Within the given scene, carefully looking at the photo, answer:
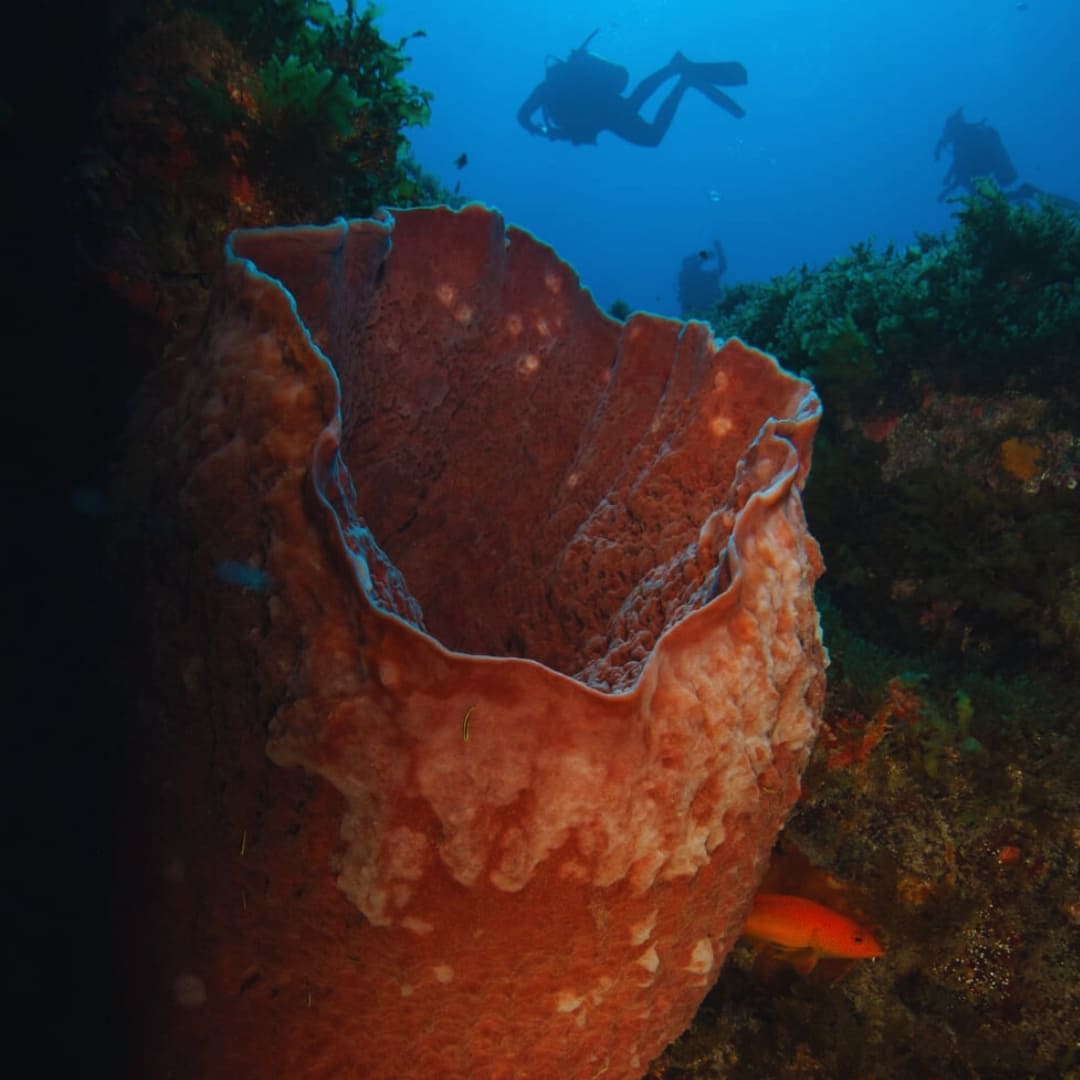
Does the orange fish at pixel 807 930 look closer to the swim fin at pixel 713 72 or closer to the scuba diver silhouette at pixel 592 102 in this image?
the scuba diver silhouette at pixel 592 102

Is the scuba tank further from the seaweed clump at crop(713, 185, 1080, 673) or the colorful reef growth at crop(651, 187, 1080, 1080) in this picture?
the colorful reef growth at crop(651, 187, 1080, 1080)

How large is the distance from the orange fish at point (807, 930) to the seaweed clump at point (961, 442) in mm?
1675

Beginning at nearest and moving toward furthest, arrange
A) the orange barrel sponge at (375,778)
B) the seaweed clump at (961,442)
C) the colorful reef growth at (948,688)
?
the orange barrel sponge at (375,778)
the colorful reef growth at (948,688)
the seaweed clump at (961,442)

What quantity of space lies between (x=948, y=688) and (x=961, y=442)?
2.09 meters

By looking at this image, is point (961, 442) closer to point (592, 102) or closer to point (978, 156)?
point (592, 102)

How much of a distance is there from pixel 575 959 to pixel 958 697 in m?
2.04

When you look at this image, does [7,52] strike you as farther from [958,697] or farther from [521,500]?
[958,697]

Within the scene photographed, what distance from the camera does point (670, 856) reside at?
1.52 m

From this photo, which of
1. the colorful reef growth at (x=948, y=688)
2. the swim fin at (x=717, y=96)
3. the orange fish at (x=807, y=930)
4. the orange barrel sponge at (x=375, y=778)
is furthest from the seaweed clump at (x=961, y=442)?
the swim fin at (x=717, y=96)

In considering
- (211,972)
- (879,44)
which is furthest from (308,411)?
(879,44)

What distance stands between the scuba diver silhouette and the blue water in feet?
256

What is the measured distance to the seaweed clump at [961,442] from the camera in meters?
3.46

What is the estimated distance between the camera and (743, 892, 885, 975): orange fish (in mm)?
2314

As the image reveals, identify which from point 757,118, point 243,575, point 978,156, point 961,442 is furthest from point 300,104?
point 757,118
